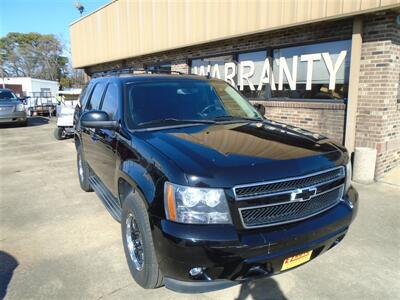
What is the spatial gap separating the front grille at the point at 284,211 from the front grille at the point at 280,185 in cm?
10

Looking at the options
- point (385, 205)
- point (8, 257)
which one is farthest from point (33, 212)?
point (385, 205)

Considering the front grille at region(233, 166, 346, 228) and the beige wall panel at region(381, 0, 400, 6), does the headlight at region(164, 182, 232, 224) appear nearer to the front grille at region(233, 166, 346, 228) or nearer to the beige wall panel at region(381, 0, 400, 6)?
the front grille at region(233, 166, 346, 228)

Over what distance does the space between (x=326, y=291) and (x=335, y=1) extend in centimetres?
527

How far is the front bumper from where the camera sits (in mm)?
2207

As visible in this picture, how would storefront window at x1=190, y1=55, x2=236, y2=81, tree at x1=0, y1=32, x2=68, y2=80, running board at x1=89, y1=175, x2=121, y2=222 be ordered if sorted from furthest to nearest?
tree at x1=0, y1=32, x2=68, y2=80 < storefront window at x1=190, y1=55, x2=236, y2=81 < running board at x1=89, y1=175, x2=121, y2=222

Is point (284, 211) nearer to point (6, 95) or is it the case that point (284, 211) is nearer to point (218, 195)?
point (218, 195)

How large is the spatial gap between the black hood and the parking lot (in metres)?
1.14

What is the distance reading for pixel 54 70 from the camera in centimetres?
Answer: 5953

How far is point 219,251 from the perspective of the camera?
7.22 ft

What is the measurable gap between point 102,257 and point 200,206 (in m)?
1.80

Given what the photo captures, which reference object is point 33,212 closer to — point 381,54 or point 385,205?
point 385,205

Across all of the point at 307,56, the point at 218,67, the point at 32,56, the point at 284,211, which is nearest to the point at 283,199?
the point at 284,211

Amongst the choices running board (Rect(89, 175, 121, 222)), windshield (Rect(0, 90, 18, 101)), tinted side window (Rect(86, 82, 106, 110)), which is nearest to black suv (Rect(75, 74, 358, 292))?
running board (Rect(89, 175, 121, 222))

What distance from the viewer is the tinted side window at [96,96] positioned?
4.49 metres
